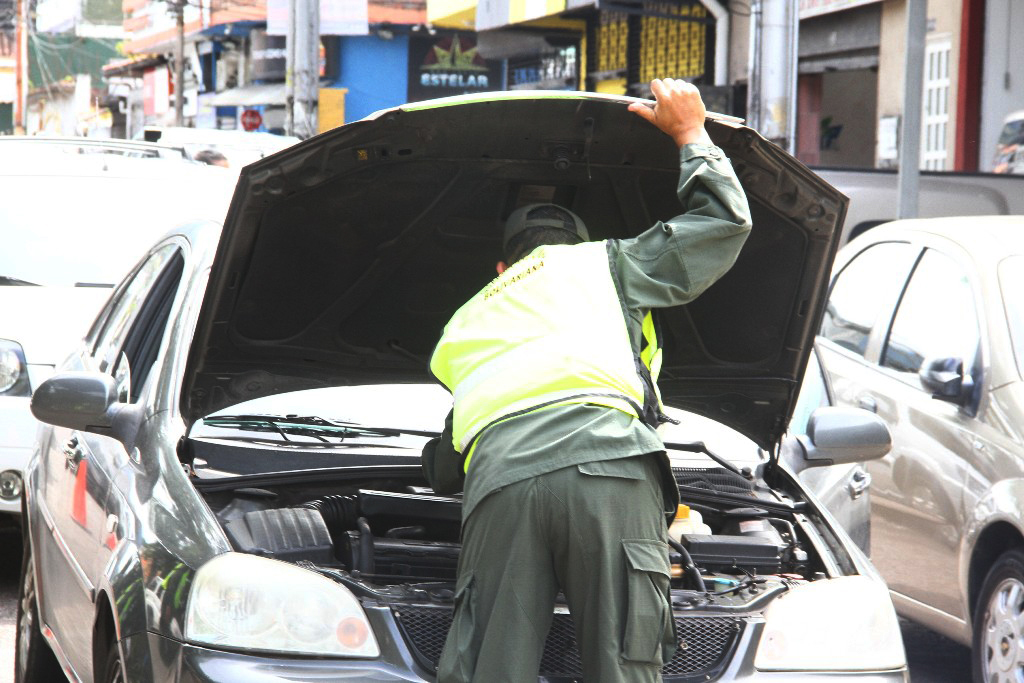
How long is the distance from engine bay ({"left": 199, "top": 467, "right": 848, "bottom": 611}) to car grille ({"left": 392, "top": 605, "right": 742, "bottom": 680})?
5 centimetres

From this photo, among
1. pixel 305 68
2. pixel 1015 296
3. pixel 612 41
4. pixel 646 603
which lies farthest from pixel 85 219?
pixel 612 41

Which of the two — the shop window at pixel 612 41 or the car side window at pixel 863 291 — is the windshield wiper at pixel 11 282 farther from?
the shop window at pixel 612 41

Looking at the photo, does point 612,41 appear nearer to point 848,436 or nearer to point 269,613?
point 848,436

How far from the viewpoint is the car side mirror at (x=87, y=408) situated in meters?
3.73

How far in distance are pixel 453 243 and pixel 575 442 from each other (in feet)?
4.20

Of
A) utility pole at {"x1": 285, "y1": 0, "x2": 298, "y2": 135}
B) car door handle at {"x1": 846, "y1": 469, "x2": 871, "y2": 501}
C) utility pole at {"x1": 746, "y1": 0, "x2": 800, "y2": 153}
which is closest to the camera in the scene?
car door handle at {"x1": 846, "y1": 469, "x2": 871, "y2": 501}

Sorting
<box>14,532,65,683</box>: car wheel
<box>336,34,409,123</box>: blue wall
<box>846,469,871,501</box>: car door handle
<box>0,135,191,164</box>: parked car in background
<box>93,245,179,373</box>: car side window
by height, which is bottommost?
<box>14,532,65,683</box>: car wheel

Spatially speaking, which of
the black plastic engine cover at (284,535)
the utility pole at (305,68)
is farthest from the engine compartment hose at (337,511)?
the utility pole at (305,68)

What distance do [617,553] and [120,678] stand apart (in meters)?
1.21

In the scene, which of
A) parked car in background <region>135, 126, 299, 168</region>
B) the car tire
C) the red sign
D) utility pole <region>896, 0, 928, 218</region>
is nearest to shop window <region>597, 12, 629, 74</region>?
parked car in background <region>135, 126, 299, 168</region>

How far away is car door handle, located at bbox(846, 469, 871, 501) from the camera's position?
5191 millimetres

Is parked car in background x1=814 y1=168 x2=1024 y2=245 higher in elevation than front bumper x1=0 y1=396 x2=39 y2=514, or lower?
higher

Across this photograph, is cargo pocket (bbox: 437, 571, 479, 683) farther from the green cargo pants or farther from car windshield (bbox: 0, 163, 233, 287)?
car windshield (bbox: 0, 163, 233, 287)

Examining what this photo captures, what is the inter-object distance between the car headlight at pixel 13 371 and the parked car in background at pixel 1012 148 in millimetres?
9268
